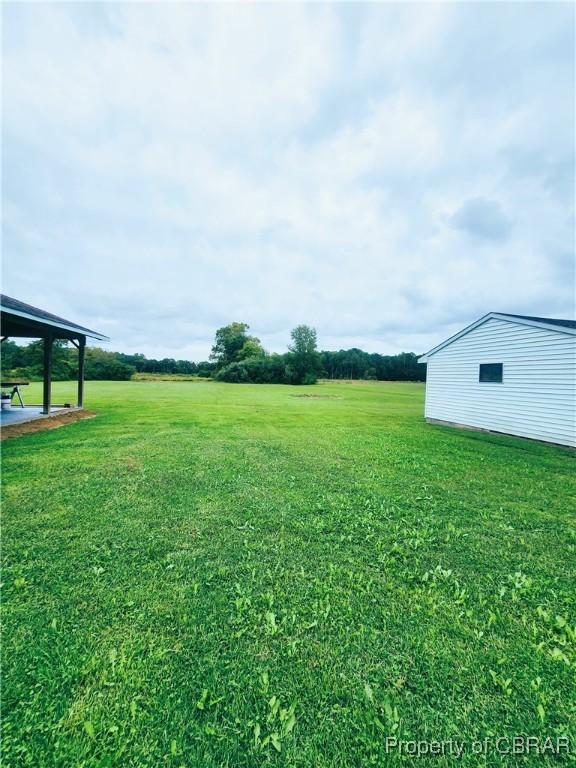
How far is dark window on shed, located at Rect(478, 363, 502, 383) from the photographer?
11.4m

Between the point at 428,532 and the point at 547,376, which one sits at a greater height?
the point at 547,376

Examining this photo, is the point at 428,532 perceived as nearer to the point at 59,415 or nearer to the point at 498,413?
the point at 498,413

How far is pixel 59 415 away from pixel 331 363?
74.9 metres

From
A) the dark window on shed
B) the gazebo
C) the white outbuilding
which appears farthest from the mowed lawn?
the dark window on shed

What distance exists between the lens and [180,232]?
88.5ft

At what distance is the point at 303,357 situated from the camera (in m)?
59.5

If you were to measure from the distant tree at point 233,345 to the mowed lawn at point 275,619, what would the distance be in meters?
61.0

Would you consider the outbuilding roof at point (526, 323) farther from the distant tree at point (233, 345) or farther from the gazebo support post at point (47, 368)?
the distant tree at point (233, 345)

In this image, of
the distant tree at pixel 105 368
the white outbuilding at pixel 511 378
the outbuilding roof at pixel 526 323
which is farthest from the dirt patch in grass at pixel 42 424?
the distant tree at pixel 105 368

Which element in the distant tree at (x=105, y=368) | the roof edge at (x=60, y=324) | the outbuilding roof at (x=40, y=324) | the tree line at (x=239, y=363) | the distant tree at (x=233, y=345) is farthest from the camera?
the distant tree at (x=233, y=345)

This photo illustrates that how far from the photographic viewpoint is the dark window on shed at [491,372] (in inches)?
447

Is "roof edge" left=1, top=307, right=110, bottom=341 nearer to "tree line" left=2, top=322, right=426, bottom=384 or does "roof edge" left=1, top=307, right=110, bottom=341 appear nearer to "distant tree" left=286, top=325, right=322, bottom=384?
"tree line" left=2, top=322, right=426, bottom=384

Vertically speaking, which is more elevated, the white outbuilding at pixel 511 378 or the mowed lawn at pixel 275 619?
the white outbuilding at pixel 511 378

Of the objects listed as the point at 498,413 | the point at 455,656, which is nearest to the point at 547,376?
the point at 498,413
